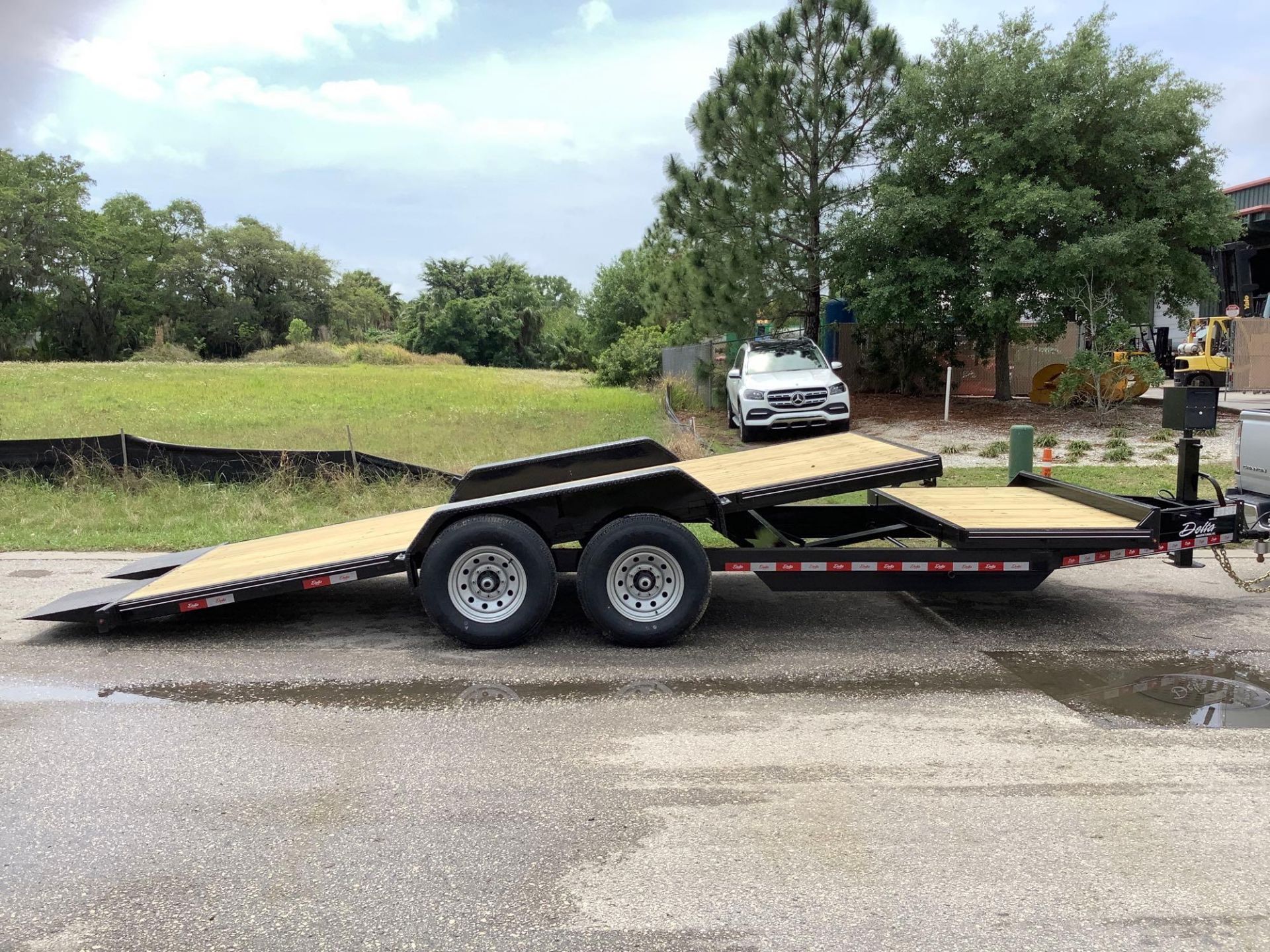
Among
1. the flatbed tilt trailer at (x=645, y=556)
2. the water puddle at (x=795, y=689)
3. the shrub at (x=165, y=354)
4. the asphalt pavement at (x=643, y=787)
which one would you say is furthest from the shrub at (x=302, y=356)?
the asphalt pavement at (x=643, y=787)

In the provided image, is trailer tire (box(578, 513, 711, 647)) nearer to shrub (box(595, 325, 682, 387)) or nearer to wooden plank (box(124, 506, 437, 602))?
wooden plank (box(124, 506, 437, 602))

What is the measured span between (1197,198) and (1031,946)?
20.4m

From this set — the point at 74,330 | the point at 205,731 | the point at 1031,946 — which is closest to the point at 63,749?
the point at 205,731

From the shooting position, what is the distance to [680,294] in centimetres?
2445

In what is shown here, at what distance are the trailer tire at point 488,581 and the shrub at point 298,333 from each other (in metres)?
80.6

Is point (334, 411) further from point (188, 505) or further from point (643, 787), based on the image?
point (643, 787)

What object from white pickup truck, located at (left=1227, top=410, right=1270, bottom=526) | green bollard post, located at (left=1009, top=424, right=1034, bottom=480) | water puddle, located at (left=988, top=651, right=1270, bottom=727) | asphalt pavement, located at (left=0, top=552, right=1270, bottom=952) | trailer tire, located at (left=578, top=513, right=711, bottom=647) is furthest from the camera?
green bollard post, located at (left=1009, top=424, right=1034, bottom=480)

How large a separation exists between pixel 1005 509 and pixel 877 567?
1539 millimetres

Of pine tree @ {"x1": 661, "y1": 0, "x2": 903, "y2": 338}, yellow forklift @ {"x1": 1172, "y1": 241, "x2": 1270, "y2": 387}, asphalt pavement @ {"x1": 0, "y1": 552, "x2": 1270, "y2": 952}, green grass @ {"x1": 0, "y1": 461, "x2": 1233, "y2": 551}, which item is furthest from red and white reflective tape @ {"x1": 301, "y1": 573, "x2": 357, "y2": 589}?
yellow forklift @ {"x1": 1172, "y1": 241, "x2": 1270, "y2": 387}

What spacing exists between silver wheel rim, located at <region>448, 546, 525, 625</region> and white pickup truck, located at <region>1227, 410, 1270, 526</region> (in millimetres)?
5184

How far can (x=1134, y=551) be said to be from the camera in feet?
19.5

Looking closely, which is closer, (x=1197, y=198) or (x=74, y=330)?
(x=1197, y=198)

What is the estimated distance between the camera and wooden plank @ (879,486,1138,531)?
6.17 m

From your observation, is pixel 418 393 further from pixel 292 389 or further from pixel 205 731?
pixel 205 731
